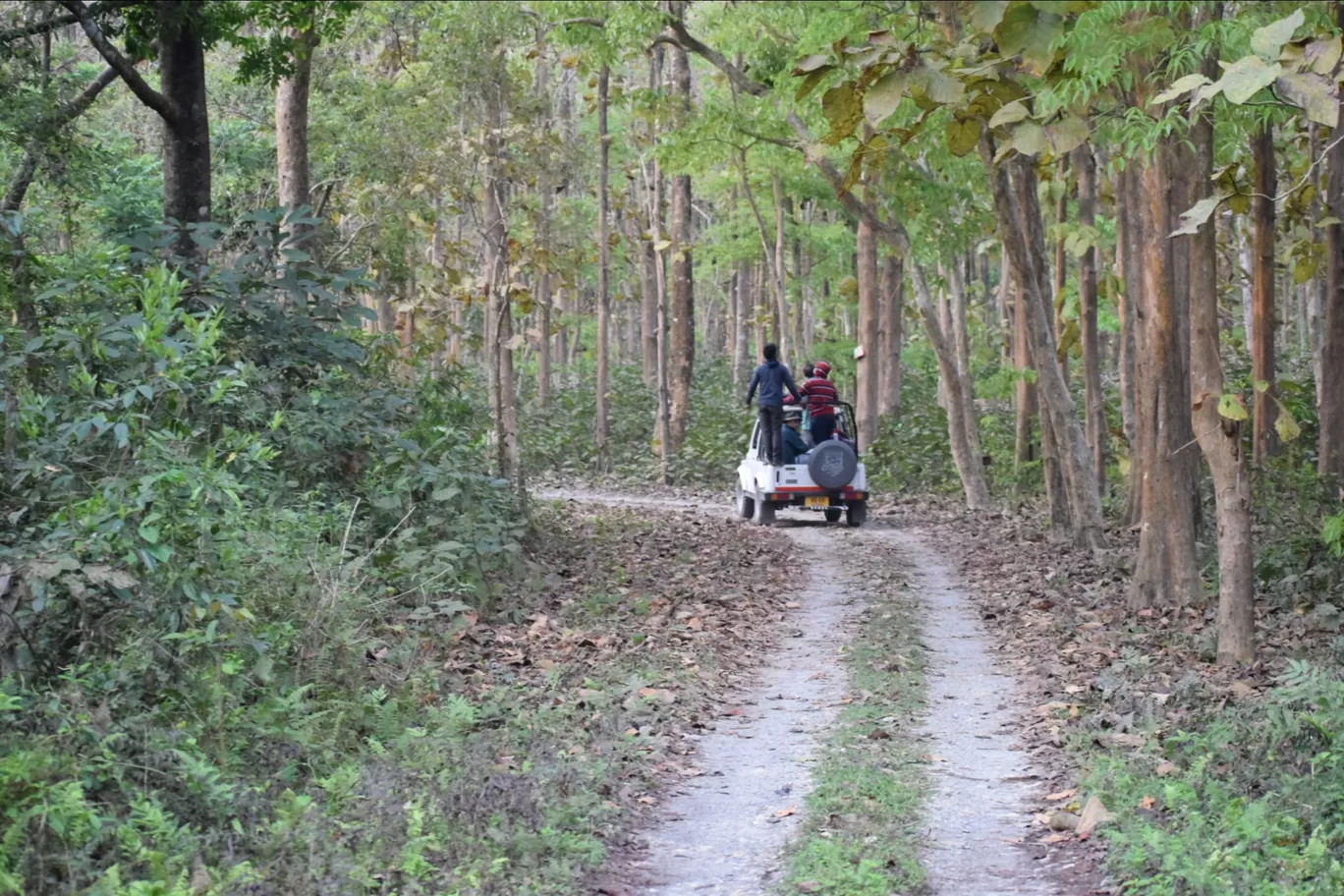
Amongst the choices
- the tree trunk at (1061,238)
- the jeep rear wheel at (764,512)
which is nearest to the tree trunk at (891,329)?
the tree trunk at (1061,238)

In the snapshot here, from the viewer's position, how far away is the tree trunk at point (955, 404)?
20016 mm

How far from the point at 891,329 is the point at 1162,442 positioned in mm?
17665

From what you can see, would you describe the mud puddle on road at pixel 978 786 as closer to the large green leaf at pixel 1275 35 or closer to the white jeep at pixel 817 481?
the large green leaf at pixel 1275 35

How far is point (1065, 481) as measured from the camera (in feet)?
55.1

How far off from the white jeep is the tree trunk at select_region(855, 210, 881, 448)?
5932 mm

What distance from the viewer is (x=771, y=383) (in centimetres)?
2039

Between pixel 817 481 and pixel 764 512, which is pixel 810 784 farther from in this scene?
pixel 764 512

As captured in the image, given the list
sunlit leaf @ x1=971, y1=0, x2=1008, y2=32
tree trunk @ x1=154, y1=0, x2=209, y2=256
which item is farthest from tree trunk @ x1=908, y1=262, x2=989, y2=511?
sunlit leaf @ x1=971, y1=0, x2=1008, y2=32

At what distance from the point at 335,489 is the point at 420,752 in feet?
16.7

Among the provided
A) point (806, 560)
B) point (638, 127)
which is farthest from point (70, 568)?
point (638, 127)

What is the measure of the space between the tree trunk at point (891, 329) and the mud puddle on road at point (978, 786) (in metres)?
16.5

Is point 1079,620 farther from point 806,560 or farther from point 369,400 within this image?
point 369,400

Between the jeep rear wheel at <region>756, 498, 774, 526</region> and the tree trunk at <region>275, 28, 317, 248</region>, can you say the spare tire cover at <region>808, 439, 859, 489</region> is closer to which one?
the jeep rear wheel at <region>756, 498, 774, 526</region>

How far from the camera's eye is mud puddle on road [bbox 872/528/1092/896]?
6.16m
